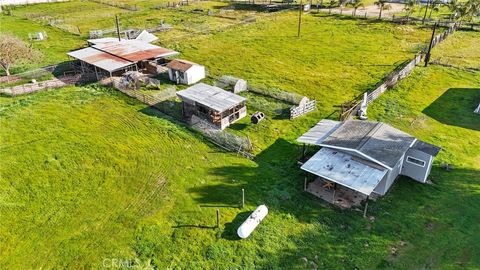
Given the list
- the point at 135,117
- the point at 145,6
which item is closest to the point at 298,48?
the point at 135,117

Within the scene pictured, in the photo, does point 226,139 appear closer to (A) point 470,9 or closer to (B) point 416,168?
(B) point 416,168

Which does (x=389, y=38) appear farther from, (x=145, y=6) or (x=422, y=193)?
(x=145, y=6)

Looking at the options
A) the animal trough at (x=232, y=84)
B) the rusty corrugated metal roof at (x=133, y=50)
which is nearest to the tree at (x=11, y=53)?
the rusty corrugated metal roof at (x=133, y=50)

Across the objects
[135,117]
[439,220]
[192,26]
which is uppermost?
[192,26]

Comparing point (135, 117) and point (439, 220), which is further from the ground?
point (135, 117)

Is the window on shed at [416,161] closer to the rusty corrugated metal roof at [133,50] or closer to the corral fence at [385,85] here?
the corral fence at [385,85]

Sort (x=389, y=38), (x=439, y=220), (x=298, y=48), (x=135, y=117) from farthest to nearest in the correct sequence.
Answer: (x=389, y=38) < (x=298, y=48) < (x=135, y=117) < (x=439, y=220)

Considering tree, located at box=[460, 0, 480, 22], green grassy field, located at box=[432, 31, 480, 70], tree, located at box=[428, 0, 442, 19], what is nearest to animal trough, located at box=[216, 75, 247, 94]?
green grassy field, located at box=[432, 31, 480, 70]

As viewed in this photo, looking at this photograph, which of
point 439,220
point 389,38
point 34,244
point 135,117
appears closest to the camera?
point 34,244
